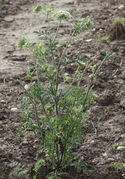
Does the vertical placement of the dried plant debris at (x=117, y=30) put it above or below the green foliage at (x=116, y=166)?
above

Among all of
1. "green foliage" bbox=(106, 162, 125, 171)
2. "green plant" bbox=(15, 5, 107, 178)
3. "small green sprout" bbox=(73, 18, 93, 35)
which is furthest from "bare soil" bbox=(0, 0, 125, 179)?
"small green sprout" bbox=(73, 18, 93, 35)

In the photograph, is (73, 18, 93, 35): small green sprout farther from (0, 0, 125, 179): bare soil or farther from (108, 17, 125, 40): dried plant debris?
(108, 17, 125, 40): dried plant debris

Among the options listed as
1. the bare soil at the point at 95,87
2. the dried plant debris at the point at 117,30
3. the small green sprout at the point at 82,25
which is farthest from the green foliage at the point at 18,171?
the dried plant debris at the point at 117,30

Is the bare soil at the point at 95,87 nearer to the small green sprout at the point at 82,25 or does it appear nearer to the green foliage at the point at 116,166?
the green foliage at the point at 116,166

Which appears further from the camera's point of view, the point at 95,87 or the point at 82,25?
the point at 95,87

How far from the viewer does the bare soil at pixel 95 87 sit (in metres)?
3.30

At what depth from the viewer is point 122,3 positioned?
21.3 feet

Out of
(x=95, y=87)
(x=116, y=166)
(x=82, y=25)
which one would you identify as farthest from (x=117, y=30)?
(x=116, y=166)

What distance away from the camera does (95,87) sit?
4.30 meters

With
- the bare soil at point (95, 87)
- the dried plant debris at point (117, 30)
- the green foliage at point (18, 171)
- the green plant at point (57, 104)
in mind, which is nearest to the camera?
the green plant at point (57, 104)

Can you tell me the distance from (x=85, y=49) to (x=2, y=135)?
180 cm

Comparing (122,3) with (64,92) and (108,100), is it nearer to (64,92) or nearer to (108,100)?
(108,100)

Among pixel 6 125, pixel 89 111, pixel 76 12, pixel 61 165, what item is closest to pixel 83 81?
pixel 89 111

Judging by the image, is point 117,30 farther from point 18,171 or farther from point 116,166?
point 18,171
